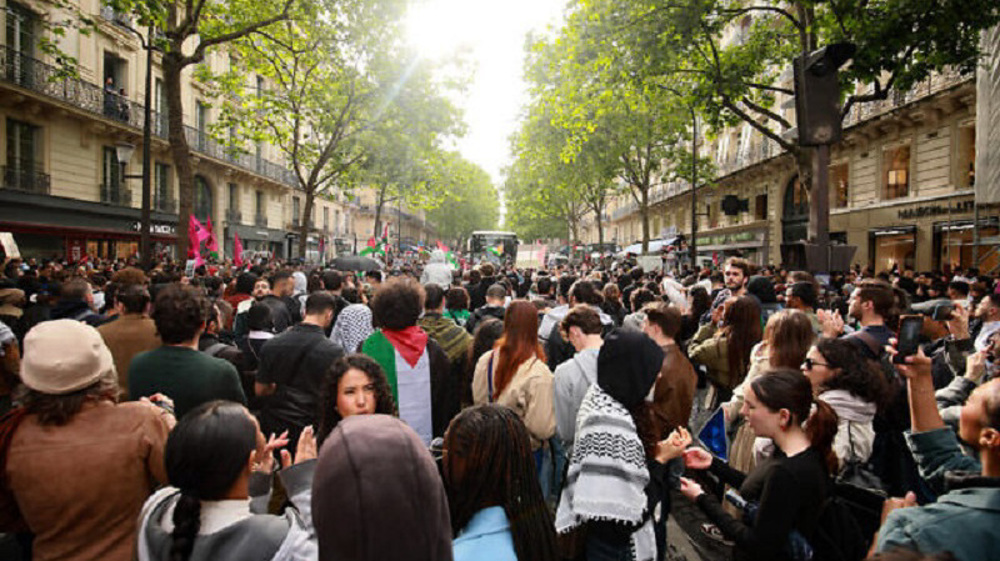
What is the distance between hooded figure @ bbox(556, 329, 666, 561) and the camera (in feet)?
8.82

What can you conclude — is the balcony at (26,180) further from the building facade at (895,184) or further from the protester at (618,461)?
the building facade at (895,184)

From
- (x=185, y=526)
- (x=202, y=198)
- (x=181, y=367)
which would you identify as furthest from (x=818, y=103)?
(x=202, y=198)

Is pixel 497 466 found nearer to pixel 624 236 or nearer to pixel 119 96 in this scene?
pixel 119 96

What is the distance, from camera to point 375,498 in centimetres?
141

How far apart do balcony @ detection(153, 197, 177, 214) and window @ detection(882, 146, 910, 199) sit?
93.2ft

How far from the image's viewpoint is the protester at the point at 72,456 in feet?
7.30

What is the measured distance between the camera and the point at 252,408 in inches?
183

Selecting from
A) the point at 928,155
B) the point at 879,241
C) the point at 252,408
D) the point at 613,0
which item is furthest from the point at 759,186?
the point at 252,408

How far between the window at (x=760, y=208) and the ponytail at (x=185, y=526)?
33.5m

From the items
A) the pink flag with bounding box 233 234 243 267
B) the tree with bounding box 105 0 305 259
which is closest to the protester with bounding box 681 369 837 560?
the tree with bounding box 105 0 305 259

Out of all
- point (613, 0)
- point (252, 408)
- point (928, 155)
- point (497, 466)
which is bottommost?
point (252, 408)

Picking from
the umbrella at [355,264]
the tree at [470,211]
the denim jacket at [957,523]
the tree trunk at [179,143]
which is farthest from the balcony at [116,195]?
the tree at [470,211]

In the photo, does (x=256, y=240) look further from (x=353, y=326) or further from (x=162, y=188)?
(x=353, y=326)

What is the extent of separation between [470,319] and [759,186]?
29.1 m
